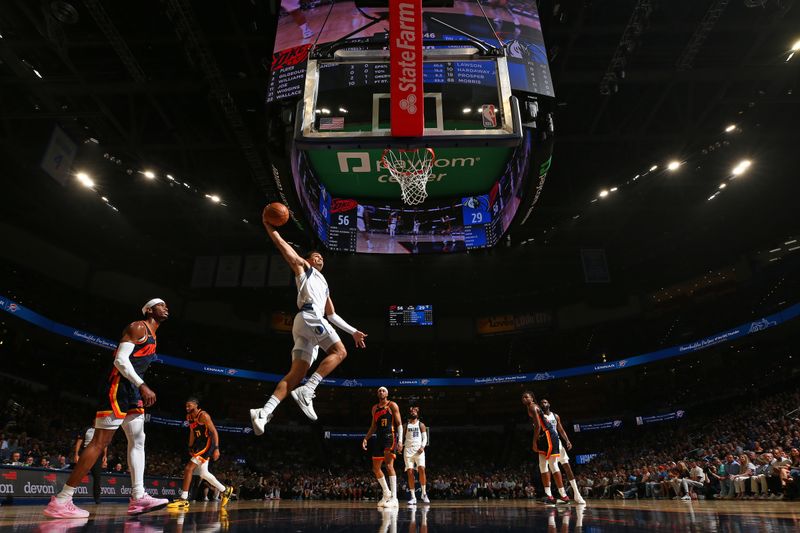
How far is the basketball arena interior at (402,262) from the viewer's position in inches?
265

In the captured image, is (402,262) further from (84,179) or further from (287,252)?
(287,252)

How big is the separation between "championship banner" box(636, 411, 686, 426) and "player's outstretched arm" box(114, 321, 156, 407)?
25.8 m

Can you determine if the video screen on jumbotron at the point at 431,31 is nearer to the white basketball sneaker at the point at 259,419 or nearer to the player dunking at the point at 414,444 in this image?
the white basketball sneaker at the point at 259,419

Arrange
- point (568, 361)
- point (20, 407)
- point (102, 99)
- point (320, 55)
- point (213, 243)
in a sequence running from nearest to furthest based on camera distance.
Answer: point (320, 55)
point (102, 99)
point (20, 407)
point (213, 243)
point (568, 361)

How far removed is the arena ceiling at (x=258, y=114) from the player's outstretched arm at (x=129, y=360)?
17.5 ft

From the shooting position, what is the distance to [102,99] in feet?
46.3

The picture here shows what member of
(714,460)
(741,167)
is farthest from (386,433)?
(741,167)

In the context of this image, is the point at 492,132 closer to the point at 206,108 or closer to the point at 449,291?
the point at 206,108

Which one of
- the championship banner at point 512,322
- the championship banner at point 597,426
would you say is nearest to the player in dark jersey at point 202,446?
the championship banner at point 597,426

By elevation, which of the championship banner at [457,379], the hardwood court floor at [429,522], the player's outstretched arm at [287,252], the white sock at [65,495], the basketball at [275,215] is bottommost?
the hardwood court floor at [429,522]

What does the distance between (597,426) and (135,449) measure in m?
26.4

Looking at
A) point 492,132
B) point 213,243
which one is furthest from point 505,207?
point 213,243

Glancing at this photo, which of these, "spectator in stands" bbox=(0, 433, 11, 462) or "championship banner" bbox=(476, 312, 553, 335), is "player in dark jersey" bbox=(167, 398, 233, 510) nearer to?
"spectator in stands" bbox=(0, 433, 11, 462)

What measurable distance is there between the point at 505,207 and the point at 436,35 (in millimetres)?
4597
